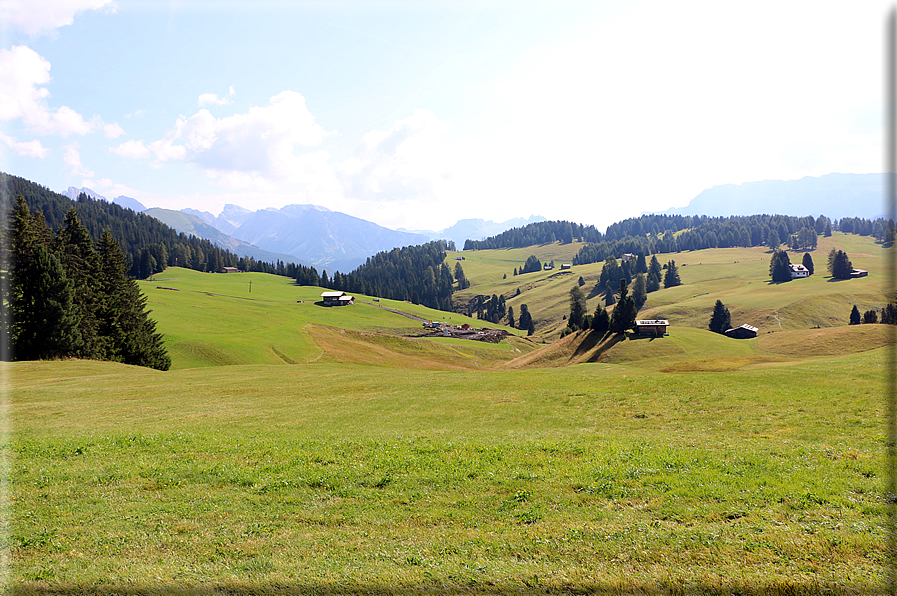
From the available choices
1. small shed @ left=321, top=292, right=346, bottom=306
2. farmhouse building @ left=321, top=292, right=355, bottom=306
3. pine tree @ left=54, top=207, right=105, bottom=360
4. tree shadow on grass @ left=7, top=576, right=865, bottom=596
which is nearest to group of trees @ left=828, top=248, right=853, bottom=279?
farmhouse building @ left=321, top=292, right=355, bottom=306

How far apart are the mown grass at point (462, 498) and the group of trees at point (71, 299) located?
28906 millimetres

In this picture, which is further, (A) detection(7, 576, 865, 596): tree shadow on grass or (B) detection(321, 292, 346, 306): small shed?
(B) detection(321, 292, 346, 306): small shed

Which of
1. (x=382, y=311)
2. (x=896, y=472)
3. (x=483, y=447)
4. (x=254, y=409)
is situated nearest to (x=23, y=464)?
(x=254, y=409)

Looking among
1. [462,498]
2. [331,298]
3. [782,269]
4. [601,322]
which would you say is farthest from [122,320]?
[782,269]

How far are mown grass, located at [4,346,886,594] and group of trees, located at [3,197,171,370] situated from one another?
28.9 meters

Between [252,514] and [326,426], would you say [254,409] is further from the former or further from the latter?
[252,514]

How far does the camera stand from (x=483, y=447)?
18734 millimetres

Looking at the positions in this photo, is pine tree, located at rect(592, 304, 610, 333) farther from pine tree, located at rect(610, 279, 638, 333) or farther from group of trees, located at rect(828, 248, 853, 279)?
group of trees, located at rect(828, 248, 853, 279)

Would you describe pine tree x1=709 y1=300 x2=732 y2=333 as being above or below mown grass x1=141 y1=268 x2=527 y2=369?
below

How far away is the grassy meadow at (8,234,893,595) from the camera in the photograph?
9.29 meters

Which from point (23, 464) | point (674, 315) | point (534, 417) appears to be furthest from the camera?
point (674, 315)

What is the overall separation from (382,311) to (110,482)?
545 ft

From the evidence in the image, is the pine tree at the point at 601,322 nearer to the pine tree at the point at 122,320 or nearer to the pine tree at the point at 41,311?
the pine tree at the point at 122,320

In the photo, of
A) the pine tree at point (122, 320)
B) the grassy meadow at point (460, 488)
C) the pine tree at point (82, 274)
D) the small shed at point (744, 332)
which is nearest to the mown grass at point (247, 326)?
the pine tree at point (122, 320)
